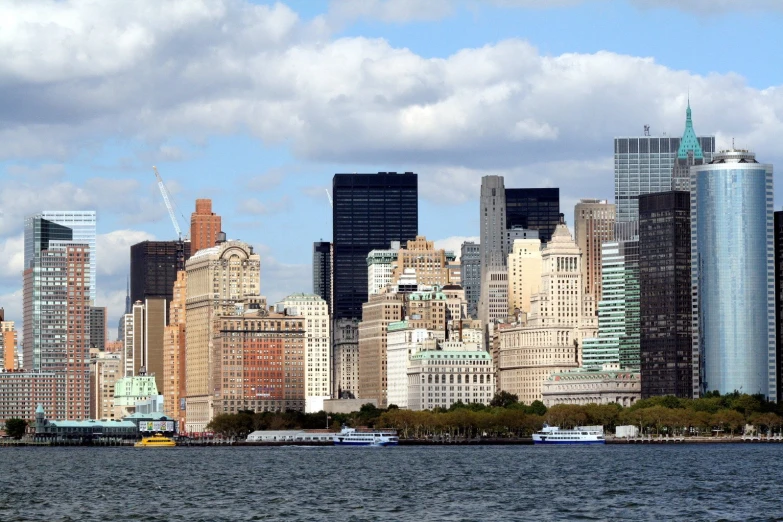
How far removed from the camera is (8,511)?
145 meters

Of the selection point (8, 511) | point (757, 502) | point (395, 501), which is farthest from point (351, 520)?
point (757, 502)

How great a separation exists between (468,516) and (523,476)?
5872cm

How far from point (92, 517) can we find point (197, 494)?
27.7 meters

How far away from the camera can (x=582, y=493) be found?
6481 inches

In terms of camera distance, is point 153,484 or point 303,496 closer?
point 303,496

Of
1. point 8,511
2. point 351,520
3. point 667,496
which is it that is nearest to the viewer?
point 351,520

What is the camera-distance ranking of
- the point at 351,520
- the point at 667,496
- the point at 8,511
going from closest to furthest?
1. the point at 351,520
2. the point at 8,511
3. the point at 667,496

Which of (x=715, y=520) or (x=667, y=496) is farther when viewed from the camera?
(x=667, y=496)

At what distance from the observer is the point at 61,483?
19225 cm

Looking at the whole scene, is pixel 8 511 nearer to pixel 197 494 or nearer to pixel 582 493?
pixel 197 494

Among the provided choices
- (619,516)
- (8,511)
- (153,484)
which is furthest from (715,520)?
(153,484)

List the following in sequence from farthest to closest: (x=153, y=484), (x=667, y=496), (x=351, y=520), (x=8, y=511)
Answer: (x=153, y=484) → (x=667, y=496) → (x=8, y=511) → (x=351, y=520)

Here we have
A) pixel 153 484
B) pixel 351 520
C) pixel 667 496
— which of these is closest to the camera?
pixel 351 520

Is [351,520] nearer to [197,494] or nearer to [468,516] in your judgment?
[468,516]
